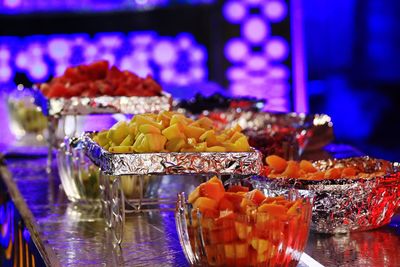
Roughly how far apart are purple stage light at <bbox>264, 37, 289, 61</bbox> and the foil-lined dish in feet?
15.2

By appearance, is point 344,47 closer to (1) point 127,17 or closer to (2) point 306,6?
(2) point 306,6

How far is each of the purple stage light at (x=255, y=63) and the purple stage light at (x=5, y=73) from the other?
99.6 inches

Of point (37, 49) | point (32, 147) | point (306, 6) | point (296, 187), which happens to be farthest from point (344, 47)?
point (296, 187)

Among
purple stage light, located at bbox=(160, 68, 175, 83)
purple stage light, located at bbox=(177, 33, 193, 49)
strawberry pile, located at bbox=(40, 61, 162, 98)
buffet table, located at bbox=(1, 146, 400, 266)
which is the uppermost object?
purple stage light, located at bbox=(177, 33, 193, 49)

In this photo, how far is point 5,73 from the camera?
958cm

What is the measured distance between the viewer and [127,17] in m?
A: 9.56

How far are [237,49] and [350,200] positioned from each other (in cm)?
636

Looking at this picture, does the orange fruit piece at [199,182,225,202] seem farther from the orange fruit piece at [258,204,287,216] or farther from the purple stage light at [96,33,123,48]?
the purple stage light at [96,33,123,48]

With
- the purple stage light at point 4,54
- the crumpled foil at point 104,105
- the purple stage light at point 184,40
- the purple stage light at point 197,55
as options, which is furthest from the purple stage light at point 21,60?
the crumpled foil at point 104,105

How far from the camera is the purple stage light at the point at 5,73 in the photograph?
954 centimetres

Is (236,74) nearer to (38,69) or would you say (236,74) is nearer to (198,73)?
(198,73)

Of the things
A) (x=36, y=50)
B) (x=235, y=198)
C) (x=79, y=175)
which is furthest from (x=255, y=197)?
(x=36, y=50)

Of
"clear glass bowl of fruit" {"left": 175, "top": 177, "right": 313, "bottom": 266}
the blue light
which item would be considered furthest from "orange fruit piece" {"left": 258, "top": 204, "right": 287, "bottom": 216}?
the blue light

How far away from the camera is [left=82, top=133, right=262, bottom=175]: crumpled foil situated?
212cm
